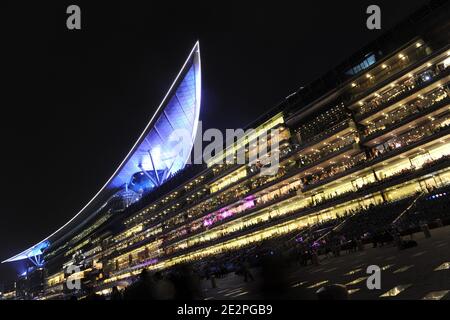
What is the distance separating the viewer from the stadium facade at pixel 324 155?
122 ft

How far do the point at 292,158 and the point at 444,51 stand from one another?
2252cm

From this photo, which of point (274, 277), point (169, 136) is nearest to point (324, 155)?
point (274, 277)

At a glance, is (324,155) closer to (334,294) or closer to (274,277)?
(274,277)

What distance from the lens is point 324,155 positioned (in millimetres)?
47312

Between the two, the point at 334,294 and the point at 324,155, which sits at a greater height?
the point at 324,155

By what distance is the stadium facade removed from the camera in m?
37.2

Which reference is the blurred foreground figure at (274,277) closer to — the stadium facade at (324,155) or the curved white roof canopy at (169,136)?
the stadium facade at (324,155)

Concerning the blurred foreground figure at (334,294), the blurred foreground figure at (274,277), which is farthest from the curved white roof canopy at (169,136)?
the blurred foreground figure at (334,294)

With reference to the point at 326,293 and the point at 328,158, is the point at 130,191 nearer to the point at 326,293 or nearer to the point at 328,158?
the point at 328,158

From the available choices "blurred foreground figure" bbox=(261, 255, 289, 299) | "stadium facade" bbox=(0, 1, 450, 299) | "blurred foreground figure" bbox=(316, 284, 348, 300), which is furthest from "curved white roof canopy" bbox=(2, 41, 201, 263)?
"blurred foreground figure" bbox=(316, 284, 348, 300)

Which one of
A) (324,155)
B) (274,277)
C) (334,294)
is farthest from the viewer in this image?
(324,155)

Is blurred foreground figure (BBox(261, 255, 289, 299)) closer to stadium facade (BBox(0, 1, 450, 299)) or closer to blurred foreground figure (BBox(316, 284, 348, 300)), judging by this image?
blurred foreground figure (BBox(316, 284, 348, 300))
